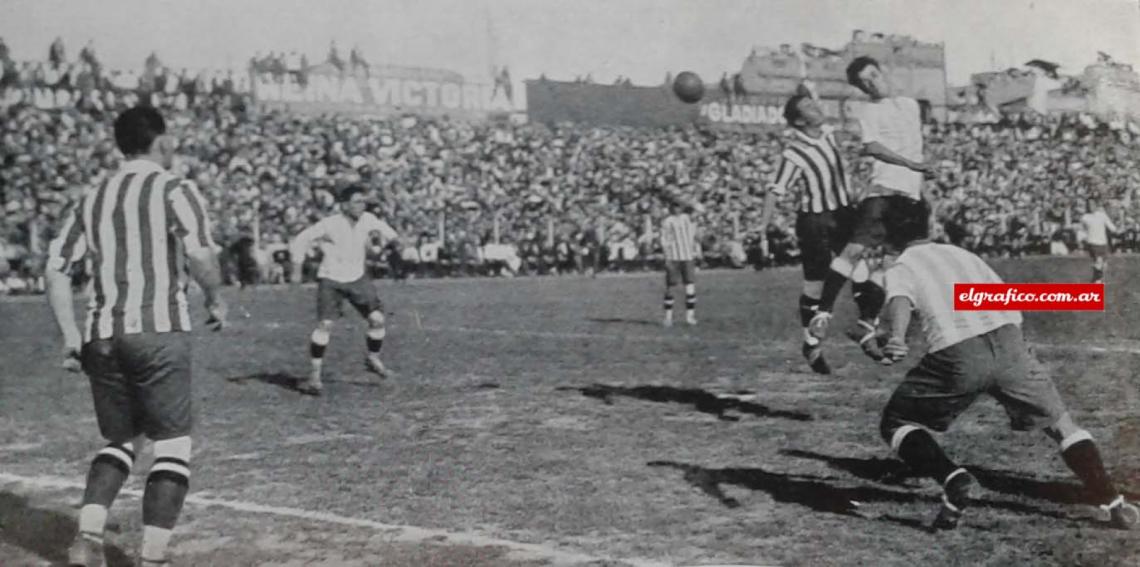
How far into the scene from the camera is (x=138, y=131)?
3104mm

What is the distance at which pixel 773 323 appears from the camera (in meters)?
9.09

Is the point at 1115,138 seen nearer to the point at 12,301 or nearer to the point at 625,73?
the point at 625,73

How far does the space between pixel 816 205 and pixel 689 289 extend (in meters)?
4.17

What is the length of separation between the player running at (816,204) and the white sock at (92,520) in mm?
3837

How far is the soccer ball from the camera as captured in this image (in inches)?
233

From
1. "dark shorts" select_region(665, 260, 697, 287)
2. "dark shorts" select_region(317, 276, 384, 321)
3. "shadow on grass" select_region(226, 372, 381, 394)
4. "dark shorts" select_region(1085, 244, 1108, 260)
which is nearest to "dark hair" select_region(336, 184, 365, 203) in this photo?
"dark shorts" select_region(317, 276, 384, 321)

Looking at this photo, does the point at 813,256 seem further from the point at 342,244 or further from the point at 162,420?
→ the point at 162,420

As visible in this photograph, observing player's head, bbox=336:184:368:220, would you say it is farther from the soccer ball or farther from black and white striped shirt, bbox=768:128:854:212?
black and white striped shirt, bbox=768:128:854:212

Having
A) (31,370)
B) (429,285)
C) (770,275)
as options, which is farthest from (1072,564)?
(770,275)

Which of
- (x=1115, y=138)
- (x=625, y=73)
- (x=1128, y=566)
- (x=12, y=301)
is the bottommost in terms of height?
(x=1128, y=566)

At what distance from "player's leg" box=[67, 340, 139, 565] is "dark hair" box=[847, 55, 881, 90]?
3.23 m

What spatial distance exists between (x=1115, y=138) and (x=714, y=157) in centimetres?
1077

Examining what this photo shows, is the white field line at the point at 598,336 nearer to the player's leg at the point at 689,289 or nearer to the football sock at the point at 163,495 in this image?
the player's leg at the point at 689,289

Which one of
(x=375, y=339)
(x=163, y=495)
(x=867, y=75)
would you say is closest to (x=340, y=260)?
(x=375, y=339)
